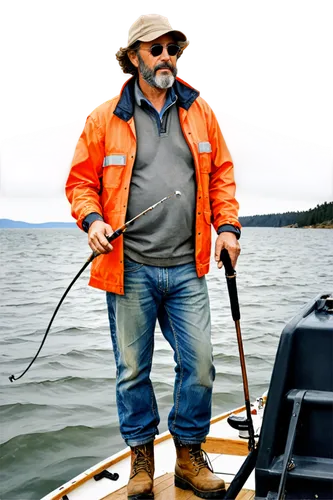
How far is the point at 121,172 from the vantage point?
281 cm

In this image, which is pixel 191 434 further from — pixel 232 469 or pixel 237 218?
pixel 237 218

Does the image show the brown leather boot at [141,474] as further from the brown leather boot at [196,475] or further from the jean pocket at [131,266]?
the jean pocket at [131,266]

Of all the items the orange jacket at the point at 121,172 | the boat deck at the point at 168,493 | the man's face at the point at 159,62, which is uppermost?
the man's face at the point at 159,62

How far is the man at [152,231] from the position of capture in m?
2.82

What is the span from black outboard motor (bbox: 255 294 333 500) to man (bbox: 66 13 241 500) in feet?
2.20

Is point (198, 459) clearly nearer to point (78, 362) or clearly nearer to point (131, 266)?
point (131, 266)

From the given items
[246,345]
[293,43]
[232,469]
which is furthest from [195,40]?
[246,345]

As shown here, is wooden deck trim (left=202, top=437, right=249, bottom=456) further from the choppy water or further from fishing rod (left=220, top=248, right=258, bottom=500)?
the choppy water

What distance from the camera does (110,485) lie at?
305cm

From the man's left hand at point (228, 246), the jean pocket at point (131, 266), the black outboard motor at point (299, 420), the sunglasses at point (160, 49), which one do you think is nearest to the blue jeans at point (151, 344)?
the jean pocket at point (131, 266)

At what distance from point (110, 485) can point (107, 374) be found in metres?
7.24

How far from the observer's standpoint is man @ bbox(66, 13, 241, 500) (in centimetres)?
282

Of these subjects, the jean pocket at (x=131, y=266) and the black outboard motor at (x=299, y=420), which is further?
the jean pocket at (x=131, y=266)

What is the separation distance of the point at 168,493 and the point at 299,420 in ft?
2.97
